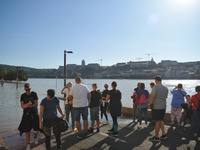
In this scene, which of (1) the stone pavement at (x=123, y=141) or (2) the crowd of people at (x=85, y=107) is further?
(1) the stone pavement at (x=123, y=141)

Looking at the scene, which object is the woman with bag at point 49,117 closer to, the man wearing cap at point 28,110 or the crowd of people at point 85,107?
the crowd of people at point 85,107

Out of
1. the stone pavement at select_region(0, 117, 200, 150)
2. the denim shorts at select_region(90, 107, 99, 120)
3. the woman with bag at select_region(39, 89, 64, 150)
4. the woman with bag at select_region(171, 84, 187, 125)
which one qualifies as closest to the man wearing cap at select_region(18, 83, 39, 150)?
the woman with bag at select_region(39, 89, 64, 150)

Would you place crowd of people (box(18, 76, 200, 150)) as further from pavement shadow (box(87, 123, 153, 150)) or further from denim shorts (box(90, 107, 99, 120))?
pavement shadow (box(87, 123, 153, 150))

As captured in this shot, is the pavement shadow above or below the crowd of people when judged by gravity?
below

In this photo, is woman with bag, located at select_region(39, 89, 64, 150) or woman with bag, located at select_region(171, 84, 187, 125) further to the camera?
woman with bag, located at select_region(171, 84, 187, 125)

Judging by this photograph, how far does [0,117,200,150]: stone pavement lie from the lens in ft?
18.2

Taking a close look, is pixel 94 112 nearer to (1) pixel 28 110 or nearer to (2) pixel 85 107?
(2) pixel 85 107

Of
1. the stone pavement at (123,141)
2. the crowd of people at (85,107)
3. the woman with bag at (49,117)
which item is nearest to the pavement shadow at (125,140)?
the stone pavement at (123,141)

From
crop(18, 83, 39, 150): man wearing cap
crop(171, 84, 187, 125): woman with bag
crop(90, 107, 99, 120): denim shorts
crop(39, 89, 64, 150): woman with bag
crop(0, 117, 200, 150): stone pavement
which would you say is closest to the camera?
crop(39, 89, 64, 150): woman with bag

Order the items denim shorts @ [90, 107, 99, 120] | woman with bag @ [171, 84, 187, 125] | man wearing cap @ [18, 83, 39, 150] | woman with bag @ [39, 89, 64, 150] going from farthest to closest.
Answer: woman with bag @ [171, 84, 187, 125] → denim shorts @ [90, 107, 99, 120] → man wearing cap @ [18, 83, 39, 150] → woman with bag @ [39, 89, 64, 150]

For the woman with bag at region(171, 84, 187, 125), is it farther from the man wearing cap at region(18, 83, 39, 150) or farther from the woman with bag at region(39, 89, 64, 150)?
the man wearing cap at region(18, 83, 39, 150)

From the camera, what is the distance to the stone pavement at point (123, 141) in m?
5.56

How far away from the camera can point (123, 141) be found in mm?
A: 6094

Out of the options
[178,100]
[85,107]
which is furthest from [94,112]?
[178,100]
